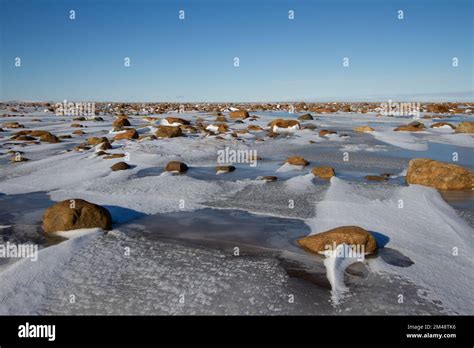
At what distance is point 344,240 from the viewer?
16.5ft

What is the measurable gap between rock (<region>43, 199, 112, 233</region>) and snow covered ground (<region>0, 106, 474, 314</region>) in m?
0.23

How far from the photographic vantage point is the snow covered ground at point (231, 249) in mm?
3865

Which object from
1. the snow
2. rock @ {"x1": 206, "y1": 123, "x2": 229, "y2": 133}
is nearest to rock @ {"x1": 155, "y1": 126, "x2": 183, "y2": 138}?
rock @ {"x1": 206, "y1": 123, "x2": 229, "y2": 133}

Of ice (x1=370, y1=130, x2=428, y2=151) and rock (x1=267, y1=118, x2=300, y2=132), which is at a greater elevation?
rock (x1=267, y1=118, x2=300, y2=132)

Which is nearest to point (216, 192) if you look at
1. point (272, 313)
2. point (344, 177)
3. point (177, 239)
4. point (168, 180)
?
point (168, 180)

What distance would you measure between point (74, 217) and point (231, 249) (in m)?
2.53

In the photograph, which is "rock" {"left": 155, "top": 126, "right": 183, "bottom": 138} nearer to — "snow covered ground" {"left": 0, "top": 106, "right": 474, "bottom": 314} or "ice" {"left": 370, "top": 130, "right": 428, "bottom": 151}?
"snow covered ground" {"left": 0, "top": 106, "right": 474, "bottom": 314}

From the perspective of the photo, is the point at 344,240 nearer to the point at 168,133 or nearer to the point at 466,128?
the point at 168,133

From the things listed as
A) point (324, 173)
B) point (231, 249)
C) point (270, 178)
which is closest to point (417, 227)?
point (231, 249)

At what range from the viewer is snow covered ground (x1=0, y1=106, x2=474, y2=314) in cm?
387

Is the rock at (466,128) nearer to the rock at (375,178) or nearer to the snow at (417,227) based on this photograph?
the rock at (375,178)

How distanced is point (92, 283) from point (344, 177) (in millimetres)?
7273
